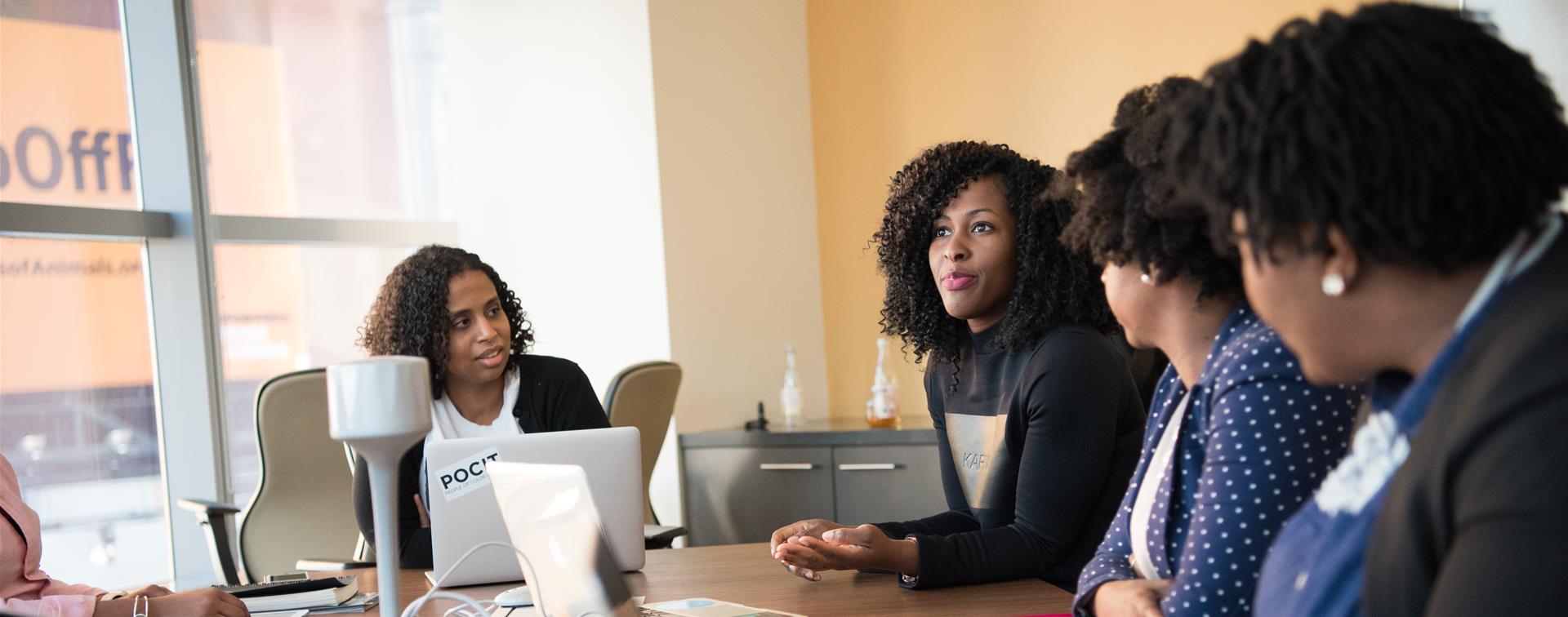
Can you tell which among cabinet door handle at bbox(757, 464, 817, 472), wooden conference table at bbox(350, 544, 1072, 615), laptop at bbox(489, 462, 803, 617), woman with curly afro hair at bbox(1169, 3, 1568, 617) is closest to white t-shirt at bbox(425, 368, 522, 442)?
wooden conference table at bbox(350, 544, 1072, 615)

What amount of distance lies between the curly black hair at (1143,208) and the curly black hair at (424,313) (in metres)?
1.75

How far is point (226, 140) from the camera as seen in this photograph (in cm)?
429

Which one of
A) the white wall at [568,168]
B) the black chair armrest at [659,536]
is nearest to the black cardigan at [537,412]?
the black chair armrest at [659,536]

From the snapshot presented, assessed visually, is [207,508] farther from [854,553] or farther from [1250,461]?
[1250,461]

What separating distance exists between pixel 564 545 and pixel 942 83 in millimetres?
3058

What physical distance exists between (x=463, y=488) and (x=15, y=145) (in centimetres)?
257

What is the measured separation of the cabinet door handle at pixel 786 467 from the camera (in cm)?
388

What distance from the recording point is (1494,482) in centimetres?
77

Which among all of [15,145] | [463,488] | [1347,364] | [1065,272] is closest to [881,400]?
[1065,272]

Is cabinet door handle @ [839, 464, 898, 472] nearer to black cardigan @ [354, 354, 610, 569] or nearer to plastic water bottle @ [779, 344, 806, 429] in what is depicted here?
plastic water bottle @ [779, 344, 806, 429]

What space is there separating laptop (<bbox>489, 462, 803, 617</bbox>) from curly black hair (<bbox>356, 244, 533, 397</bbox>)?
3.99ft

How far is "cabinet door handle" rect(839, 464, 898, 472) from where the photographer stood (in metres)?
3.71

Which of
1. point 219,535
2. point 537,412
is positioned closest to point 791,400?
point 537,412

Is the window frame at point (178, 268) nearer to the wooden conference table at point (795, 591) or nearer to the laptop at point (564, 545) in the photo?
the wooden conference table at point (795, 591)
